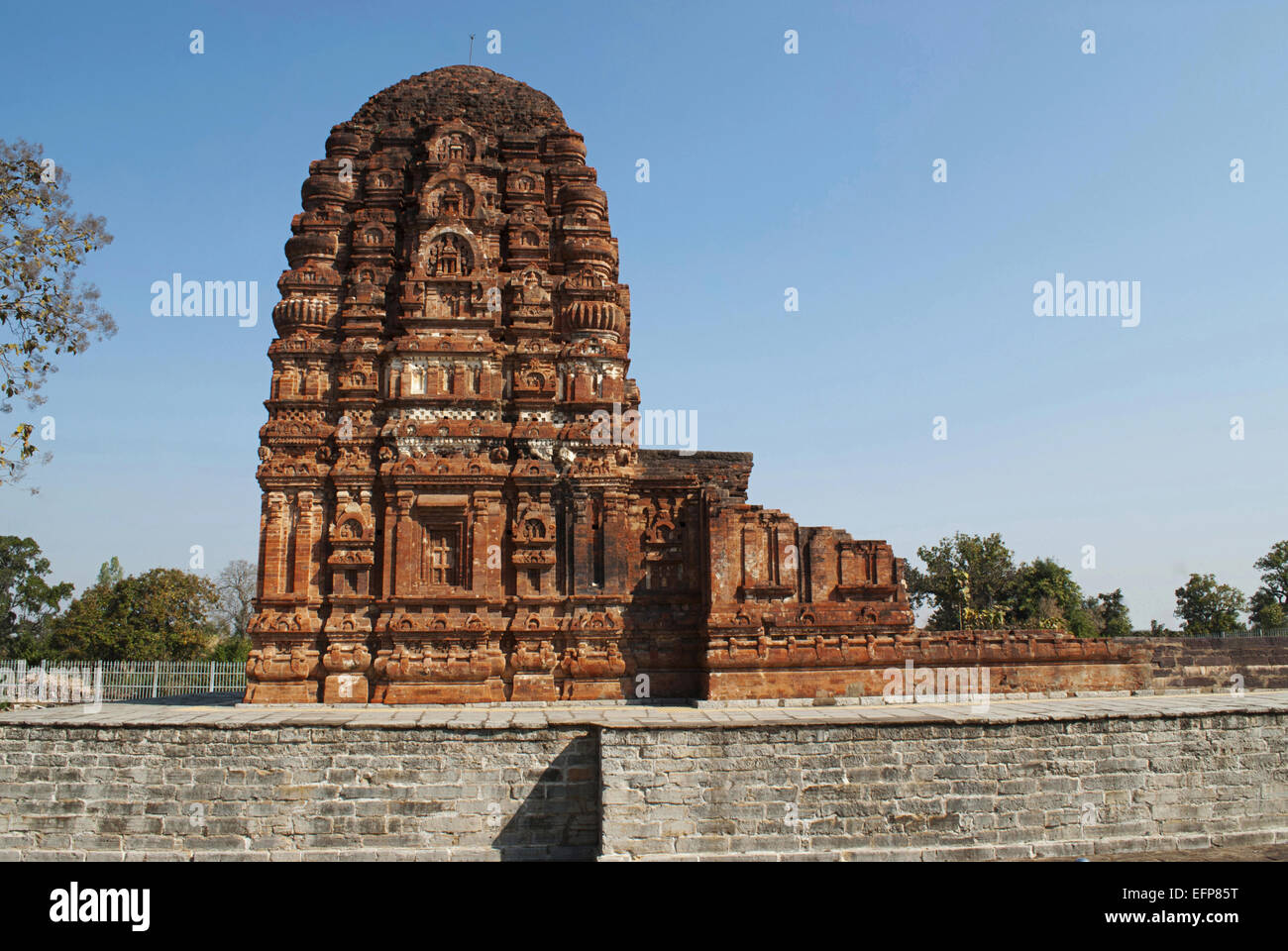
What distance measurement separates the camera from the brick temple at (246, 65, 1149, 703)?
15.7 m

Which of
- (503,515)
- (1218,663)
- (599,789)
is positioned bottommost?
(599,789)

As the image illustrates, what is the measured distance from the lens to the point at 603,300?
17.3 meters

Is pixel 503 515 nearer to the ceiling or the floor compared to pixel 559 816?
nearer to the ceiling

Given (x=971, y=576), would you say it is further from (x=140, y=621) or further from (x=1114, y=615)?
(x=140, y=621)

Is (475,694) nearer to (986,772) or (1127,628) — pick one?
(986,772)

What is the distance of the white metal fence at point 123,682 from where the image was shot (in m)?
22.6

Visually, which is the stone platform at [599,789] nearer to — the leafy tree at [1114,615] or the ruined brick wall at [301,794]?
the ruined brick wall at [301,794]

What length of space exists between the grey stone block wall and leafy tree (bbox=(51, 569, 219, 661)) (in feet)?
91.6

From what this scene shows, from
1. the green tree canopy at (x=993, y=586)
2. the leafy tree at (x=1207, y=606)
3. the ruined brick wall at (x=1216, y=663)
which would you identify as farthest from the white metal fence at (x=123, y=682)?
the leafy tree at (x=1207, y=606)

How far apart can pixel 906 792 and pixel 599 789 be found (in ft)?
11.9

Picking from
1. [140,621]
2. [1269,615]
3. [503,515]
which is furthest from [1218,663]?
[1269,615]

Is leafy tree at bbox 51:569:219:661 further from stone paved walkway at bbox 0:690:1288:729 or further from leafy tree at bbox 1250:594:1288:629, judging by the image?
leafy tree at bbox 1250:594:1288:629

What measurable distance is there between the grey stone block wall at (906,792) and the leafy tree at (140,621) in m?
27.9

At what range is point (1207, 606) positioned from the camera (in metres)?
46.2
